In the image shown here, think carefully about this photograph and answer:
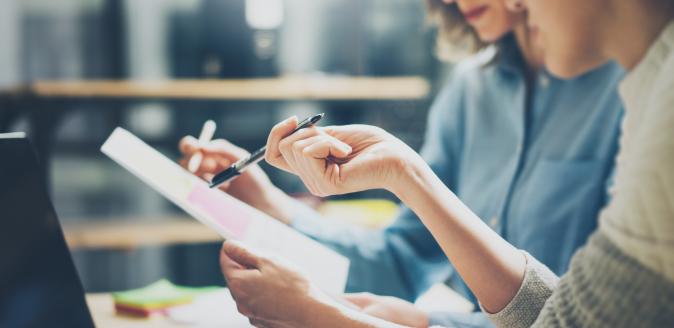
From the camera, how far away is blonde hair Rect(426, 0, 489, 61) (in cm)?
148

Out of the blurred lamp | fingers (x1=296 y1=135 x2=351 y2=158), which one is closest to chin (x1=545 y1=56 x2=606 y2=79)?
fingers (x1=296 y1=135 x2=351 y2=158)

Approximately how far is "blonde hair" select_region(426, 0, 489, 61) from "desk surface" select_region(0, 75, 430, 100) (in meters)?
0.77

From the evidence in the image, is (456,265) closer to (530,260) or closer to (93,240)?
(530,260)

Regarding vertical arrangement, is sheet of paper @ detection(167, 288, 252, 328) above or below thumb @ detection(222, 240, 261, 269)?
below

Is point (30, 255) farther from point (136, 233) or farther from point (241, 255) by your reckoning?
point (136, 233)

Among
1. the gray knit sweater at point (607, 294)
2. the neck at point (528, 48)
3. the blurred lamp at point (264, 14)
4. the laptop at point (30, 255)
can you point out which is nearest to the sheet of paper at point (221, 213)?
the laptop at point (30, 255)

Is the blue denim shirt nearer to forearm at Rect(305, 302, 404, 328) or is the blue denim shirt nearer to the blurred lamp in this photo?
forearm at Rect(305, 302, 404, 328)

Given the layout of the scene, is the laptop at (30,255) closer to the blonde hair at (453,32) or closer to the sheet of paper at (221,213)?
the sheet of paper at (221,213)

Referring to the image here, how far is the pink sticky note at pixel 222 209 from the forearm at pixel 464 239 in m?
0.26

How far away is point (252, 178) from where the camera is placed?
1.12m

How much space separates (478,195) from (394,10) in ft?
4.08

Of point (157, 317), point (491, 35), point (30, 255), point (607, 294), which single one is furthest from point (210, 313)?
point (491, 35)

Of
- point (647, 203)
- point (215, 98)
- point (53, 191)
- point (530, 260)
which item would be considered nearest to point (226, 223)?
point (530, 260)

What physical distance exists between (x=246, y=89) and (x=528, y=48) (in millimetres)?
1048
